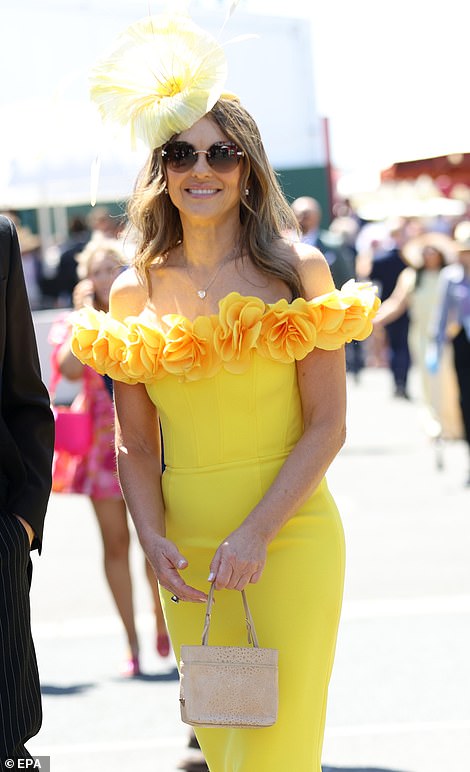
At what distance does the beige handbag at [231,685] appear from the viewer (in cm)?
364

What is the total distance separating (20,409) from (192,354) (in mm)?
434

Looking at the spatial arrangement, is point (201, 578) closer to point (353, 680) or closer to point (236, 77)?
point (353, 680)

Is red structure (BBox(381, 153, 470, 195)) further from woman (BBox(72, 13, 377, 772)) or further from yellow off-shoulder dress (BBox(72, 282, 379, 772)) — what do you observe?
yellow off-shoulder dress (BBox(72, 282, 379, 772))

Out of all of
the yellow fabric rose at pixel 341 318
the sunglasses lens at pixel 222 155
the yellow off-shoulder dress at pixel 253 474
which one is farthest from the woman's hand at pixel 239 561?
the sunglasses lens at pixel 222 155

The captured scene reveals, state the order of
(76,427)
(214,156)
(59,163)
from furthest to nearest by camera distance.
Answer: (59,163) < (76,427) < (214,156)

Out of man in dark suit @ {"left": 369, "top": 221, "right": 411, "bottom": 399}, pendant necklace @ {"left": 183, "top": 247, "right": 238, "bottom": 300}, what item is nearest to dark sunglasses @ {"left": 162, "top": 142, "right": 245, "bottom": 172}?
pendant necklace @ {"left": 183, "top": 247, "right": 238, "bottom": 300}

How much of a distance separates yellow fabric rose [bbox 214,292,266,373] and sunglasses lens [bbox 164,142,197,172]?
370mm

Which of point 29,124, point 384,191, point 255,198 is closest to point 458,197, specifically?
point 384,191

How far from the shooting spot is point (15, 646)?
3.60 meters

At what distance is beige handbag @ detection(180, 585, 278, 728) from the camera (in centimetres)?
364

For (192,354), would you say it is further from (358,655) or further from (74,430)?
(358,655)

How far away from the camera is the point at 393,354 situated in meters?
20.2

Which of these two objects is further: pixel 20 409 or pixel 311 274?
pixel 311 274

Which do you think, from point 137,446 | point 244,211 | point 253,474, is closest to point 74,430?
point 137,446
